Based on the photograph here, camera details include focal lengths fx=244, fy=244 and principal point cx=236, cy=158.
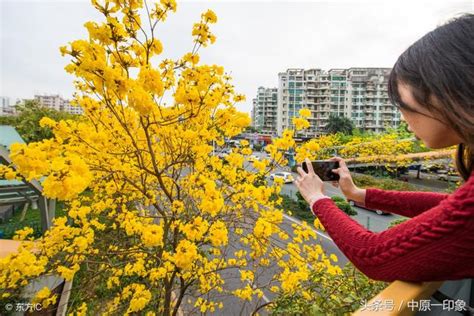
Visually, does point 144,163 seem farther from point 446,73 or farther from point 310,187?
point 446,73

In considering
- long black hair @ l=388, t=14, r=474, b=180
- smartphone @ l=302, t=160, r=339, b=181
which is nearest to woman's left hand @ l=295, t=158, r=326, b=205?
smartphone @ l=302, t=160, r=339, b=181

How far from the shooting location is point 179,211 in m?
2.07

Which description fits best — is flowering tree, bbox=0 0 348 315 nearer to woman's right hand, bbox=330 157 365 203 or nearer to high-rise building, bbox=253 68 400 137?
woman's right hand, bbox=330 157 365 203

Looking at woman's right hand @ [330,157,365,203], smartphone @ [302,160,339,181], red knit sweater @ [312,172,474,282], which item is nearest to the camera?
red knit sweater @ [312,172,474,282]

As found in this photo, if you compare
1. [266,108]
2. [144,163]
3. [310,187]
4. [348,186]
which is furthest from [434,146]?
[266,108]

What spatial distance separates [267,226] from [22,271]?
174 centimetres

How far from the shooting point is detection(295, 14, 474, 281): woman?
1.58ft

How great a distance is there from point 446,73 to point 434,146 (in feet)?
0.70

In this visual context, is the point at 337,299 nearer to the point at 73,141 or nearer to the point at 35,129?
the point at 73,141

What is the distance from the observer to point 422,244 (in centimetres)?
50

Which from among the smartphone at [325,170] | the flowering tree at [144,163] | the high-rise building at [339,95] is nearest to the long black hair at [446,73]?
the smartphone at [325,170]

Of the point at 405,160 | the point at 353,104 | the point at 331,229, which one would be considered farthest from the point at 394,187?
the point at 353,104

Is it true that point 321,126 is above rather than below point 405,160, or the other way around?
above

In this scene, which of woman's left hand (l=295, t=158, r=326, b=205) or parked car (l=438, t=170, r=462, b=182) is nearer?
woman's left hand (l=295, t=158, r=326, b=205)
